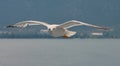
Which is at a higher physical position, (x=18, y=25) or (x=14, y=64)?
→ (x=18, y=25)

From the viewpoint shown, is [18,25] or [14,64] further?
[14,64]

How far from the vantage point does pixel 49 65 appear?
62.2 metres

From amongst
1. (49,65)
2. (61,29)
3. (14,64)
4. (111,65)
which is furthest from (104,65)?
(61,29)

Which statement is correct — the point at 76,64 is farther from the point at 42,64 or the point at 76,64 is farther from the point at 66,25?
the point at 66,25

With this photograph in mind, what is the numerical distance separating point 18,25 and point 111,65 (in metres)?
32.6

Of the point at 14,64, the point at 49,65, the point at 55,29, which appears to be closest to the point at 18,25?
the point at 55,29

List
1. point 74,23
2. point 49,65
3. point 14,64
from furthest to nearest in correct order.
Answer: point 14,64 < point 49,65 < point 74,23

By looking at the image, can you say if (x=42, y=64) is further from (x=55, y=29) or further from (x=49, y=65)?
(x=55, y=29)

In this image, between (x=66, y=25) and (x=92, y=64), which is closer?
(x=66, y=25)

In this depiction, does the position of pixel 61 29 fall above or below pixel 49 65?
above

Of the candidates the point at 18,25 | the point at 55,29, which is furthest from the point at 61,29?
the point at 18,25

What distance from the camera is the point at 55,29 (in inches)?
1249

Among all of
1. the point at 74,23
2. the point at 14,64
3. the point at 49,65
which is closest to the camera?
the point at 74,23

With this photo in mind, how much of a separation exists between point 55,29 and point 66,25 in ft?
2.54
